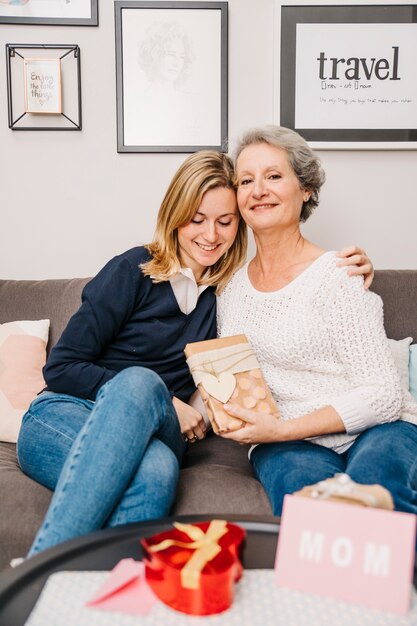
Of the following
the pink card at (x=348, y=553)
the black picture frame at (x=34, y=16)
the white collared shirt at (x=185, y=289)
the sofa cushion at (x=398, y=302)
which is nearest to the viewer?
the pink card at (x=348, y=553)

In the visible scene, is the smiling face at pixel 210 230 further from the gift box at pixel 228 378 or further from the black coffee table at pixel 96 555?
the black coffee table at pixel 96 555

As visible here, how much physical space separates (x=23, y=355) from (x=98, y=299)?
14.7 inches

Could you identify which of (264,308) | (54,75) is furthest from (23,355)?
(54,75)

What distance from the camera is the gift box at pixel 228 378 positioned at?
1.39m

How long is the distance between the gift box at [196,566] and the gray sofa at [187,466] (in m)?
0.43

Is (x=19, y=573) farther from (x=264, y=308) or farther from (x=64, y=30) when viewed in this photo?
(x=64, y=30)

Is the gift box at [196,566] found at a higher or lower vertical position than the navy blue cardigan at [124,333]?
lower

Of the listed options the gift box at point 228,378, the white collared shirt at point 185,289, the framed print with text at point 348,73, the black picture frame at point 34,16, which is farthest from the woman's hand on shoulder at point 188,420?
the black picture frame at point 34,16

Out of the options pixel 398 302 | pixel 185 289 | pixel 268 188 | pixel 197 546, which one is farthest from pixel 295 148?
pixel 197 546

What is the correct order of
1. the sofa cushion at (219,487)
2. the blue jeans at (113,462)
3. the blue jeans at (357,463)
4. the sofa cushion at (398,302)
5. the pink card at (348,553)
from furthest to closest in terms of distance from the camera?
the sofa cushion at (398,302), the sofa cushion at (219,487), the blue jeans at (357,463), the blue jeans at (113,462), the pink card at (348,553)

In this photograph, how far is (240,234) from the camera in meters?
1.75

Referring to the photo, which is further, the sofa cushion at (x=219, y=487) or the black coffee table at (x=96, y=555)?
the sofa cushion at (x=219, y=487)

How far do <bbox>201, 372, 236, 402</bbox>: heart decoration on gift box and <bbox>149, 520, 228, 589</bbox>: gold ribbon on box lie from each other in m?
0.55

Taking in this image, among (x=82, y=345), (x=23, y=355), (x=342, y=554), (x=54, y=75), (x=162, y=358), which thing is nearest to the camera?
(x=342, y=554)
